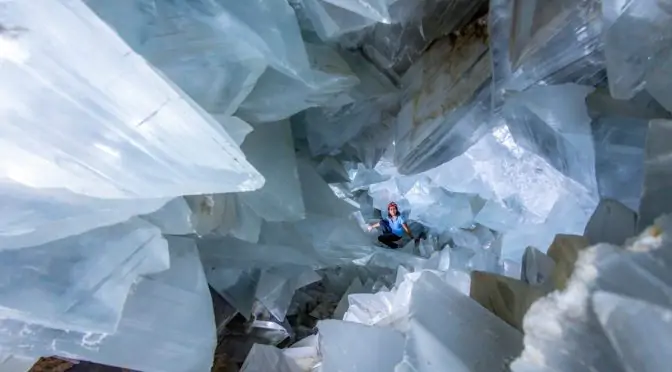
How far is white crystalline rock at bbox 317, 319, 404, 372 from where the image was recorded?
628mm

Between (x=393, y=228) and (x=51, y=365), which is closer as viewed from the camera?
(x=51, y=365)

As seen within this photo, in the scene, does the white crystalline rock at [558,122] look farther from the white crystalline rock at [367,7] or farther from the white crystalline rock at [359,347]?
the white crystalline rock at [359,347]

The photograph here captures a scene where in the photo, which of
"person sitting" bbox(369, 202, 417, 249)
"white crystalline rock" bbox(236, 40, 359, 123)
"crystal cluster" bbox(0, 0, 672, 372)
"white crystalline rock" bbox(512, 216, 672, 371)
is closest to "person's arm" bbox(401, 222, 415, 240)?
"person sitting" bbox(369, 202, 417, 249)

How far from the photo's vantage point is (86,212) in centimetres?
57

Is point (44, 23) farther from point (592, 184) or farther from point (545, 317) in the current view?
point (592, 184)

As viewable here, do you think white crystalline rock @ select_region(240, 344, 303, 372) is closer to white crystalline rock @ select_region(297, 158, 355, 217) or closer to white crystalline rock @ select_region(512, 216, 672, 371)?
white crystalline rock @ select_region(297, 158, 355, 217)

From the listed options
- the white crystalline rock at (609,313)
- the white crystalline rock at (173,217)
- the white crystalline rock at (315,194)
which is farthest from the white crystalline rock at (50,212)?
the white crystalline rock at (315,194)

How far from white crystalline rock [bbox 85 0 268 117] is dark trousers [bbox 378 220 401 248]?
1.09 meters

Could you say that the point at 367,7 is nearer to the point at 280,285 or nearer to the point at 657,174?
the point at 657,174

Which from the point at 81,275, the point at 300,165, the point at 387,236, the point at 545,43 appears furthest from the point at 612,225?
the point at 387,236

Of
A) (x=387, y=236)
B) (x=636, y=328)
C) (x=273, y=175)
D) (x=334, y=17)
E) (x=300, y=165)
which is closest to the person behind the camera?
(x=636, y=328)

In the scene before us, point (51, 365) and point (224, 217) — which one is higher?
point (224, 217)

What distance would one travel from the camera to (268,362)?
0.93 m

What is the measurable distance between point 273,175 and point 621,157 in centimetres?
44
